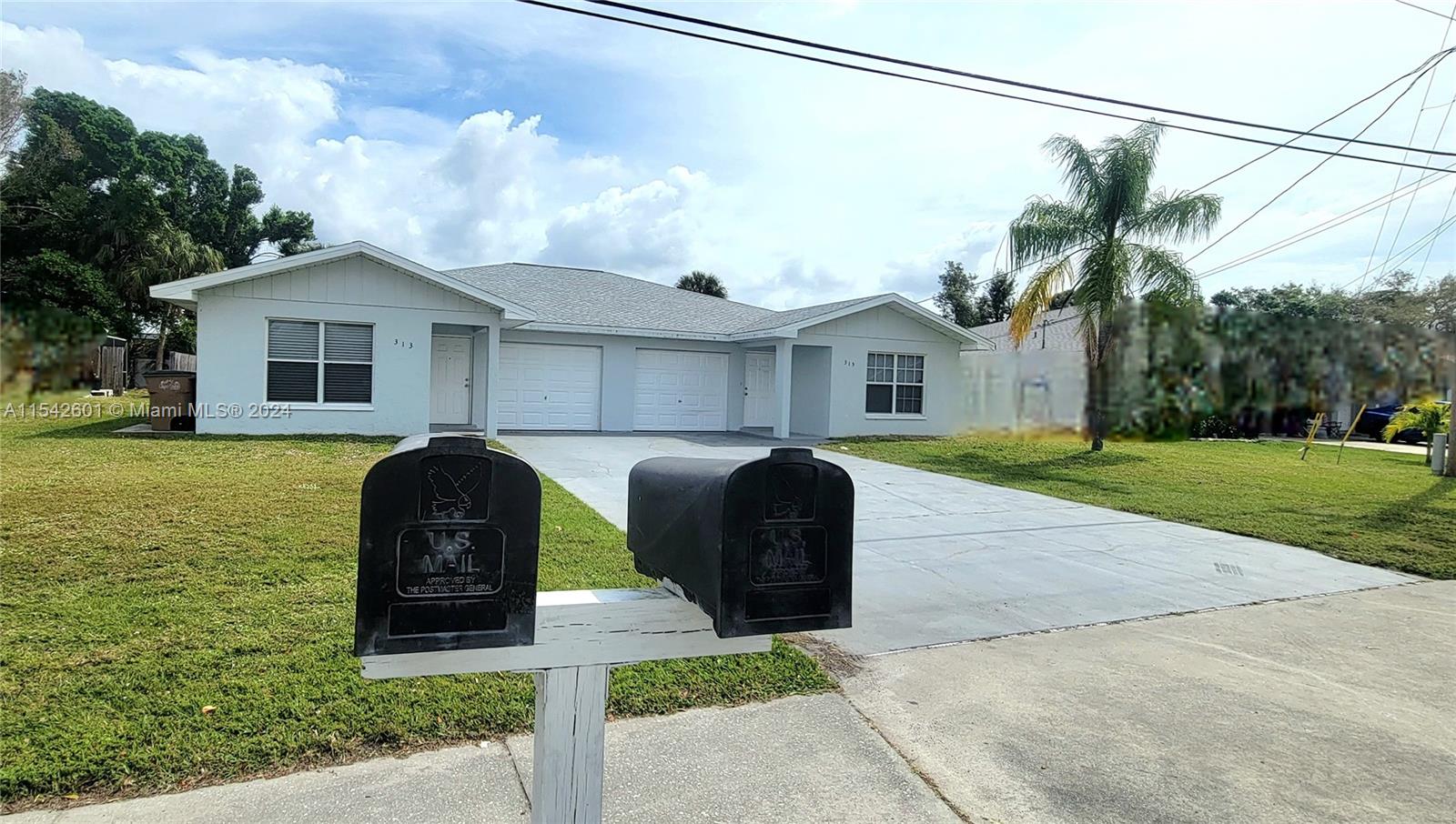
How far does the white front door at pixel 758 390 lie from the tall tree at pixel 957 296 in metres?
23.3

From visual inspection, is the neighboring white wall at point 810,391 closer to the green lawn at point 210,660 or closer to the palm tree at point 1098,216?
the palm tree at point 1098,216

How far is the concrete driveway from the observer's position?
550cm

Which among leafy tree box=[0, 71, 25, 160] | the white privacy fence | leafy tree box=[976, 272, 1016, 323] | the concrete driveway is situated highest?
leafy tree box=[976, 272, 1016, 323]

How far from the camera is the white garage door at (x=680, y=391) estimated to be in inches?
795

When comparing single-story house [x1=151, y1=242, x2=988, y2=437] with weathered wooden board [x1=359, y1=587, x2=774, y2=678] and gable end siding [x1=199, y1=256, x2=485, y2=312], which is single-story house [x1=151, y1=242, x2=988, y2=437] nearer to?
gable end siding [x1=199, y1=256, x2=485, y2=312]

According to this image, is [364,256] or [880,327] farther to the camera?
[880,327]

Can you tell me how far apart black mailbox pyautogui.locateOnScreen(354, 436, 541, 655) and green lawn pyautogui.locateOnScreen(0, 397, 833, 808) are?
23.4 inches

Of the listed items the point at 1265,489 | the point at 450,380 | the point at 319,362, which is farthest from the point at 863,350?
the point at 319,362

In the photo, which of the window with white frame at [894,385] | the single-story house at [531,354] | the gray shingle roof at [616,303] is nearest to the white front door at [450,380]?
the single-story house at [531,354]

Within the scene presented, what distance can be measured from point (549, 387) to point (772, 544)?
1793 centimetres

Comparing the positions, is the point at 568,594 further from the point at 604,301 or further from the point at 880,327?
the point at 604,301

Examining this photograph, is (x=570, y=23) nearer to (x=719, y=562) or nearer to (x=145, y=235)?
(x=145, y=235)

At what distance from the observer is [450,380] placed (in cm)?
1839

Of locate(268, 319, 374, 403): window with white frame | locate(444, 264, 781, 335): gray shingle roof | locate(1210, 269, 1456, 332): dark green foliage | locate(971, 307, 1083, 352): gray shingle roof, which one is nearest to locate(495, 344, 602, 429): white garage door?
locate(444, 264, 781, 335): gray shingle roof
